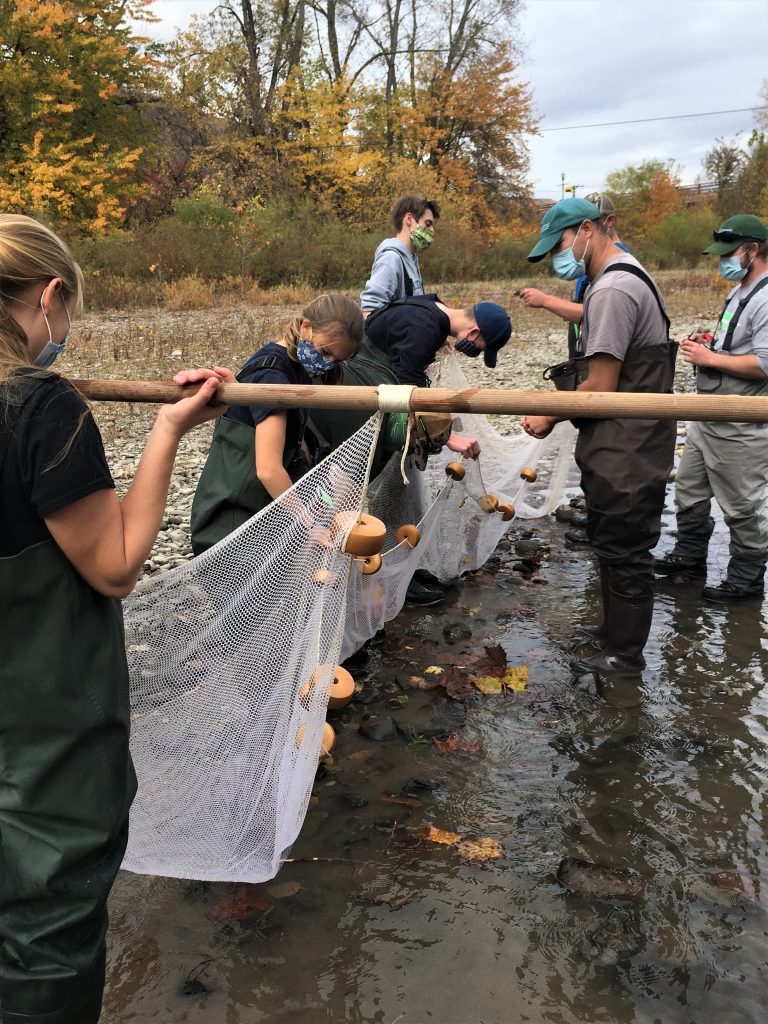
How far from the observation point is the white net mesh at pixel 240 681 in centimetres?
229

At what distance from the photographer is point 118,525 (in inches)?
59.5

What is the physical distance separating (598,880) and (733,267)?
3.70m

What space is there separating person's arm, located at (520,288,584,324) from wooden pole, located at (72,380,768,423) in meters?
2.26

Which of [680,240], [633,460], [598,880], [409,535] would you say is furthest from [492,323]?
[680,240]

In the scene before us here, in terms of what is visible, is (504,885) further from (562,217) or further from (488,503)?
(562,217)

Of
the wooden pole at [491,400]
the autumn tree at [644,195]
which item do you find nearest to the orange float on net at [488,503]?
the wooden pole at [491,400]

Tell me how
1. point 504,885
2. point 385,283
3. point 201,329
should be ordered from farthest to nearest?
point 201,329 < point 385,283 < point 504,885

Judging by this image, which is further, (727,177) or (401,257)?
(727,177)

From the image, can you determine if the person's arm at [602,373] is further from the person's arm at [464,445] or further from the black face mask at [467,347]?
the person's arm at [464,445]

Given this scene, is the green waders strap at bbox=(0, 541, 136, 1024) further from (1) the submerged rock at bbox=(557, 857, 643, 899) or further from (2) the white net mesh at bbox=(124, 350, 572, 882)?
(1) the submerged rock at bbox=(557, 857, 643, 899)

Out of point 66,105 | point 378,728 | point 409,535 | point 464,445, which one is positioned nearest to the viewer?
point 378,728

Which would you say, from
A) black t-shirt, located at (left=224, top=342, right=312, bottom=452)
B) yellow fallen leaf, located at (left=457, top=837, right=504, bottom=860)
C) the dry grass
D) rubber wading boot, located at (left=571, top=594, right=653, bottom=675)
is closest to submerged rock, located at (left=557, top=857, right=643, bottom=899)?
yellow fallen leaf, located at (left=457, top=837, right=504, bottom=860)

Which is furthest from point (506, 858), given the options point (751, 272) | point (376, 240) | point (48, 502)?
point (376, 240)

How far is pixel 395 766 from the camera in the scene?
10.6 feet
